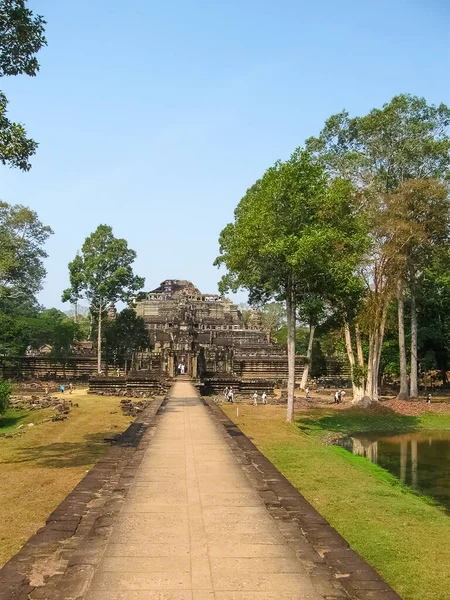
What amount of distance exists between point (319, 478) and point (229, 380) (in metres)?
24.2

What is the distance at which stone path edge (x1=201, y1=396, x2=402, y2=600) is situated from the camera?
219 inches

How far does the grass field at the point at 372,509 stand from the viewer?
24.5 feet

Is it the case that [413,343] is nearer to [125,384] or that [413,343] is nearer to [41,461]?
[125,384]

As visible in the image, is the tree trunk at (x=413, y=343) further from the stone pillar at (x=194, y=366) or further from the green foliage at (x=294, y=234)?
the stone pillar at (x=194, y=366)

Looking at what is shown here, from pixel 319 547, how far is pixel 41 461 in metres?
9.18

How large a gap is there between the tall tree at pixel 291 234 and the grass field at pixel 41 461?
8.35 meters

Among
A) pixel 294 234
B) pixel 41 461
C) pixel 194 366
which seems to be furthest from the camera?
pixel 194 366

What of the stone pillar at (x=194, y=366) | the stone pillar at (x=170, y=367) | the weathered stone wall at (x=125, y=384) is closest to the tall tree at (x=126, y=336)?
the stone pillar at (x=170, y=367)

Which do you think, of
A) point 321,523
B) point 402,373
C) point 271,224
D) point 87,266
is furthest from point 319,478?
point 87,266

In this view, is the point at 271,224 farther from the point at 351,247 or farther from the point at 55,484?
the point at 55,484

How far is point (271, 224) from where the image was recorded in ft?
70.8

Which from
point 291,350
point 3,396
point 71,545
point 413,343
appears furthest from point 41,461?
point 413,343

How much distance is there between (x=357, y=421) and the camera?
1037 inches

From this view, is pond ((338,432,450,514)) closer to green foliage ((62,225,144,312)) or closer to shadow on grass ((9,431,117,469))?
shadow on grass ((9,431,117,469))
